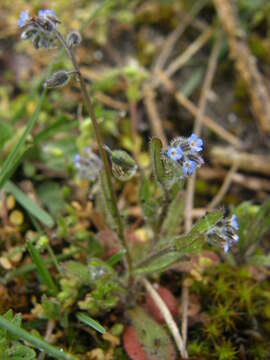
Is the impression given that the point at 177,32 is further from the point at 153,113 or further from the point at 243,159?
the point at 243,159

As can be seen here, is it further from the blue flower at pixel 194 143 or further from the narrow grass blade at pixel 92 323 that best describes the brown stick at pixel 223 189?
the narrow grass blade at pixel 92 323

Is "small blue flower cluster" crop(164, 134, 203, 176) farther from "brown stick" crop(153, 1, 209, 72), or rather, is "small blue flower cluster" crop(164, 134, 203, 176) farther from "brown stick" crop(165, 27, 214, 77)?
"brown stick" crop(153, 1, 209, 72)

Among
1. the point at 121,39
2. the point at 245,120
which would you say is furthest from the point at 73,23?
the point at 245,120

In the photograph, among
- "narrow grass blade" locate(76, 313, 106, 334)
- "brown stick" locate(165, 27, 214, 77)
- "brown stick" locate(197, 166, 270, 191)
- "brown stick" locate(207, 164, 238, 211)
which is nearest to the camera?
"narrow grass blade" locate(76, 313, 106, 334)

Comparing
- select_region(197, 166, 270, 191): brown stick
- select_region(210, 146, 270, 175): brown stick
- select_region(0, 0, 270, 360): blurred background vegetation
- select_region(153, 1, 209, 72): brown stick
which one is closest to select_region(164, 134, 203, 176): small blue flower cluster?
select_region(0, 0, 270, 360): blurred background vegetation

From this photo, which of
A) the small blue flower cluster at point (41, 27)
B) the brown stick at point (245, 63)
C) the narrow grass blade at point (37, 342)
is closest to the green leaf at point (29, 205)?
the narrow grass blade at point (37, 342)

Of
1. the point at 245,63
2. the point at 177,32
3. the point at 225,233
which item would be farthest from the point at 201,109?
the point at 225,233

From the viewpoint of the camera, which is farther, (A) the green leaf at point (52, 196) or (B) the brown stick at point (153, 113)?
(B) the brown stick at point (153, 113)
